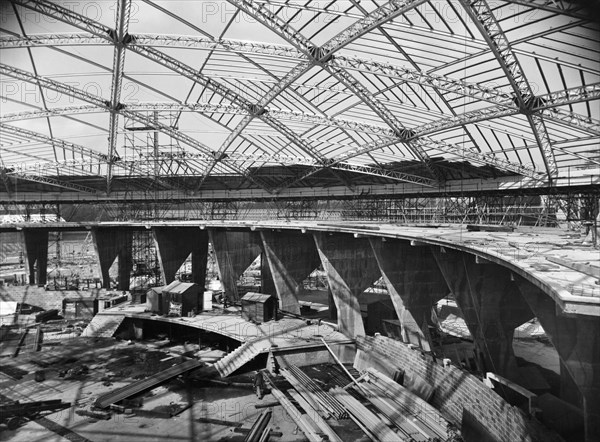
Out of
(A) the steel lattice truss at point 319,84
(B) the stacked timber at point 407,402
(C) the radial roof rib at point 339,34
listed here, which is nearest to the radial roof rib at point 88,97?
(A) the steel lattice truss at point 319,84

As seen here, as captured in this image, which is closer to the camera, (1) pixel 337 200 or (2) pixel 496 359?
(2) pixel 496 359

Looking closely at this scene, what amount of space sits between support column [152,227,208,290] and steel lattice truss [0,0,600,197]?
25.3 ft

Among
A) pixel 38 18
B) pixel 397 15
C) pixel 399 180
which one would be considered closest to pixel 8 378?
pixel 38 18

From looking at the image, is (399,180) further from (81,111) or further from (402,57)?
(81,111)

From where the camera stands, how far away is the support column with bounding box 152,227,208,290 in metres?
41.2

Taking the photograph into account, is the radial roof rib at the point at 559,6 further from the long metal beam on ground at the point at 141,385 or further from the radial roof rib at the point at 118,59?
the long metal beam on ground at the point at 141,385

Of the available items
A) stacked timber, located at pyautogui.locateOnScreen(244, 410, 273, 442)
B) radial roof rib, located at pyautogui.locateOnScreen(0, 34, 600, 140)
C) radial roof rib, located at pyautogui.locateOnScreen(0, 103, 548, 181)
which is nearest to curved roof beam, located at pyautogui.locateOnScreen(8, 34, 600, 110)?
radial roof rib, located at pyautogui.locateOnScreen(0, 34, 600, 140)

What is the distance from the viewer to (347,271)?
83.4 feet

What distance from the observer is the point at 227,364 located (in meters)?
22.3

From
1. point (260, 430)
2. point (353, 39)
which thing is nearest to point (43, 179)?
point (353, 39)

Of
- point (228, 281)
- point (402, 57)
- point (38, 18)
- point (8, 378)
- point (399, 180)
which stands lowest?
point (8, 378)

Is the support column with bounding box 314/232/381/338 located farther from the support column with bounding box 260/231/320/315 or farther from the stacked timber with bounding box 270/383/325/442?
the stacked timber with bounding box 270/383/325/442

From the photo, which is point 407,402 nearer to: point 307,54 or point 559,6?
point 559,6

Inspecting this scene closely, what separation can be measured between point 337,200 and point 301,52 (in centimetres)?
2568
